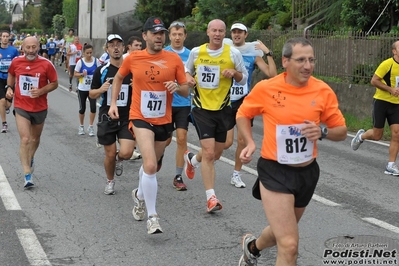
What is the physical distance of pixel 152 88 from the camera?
7.91 metres

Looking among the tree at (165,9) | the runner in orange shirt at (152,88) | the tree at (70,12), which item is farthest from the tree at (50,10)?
the runner in orange shirt at (152,88)

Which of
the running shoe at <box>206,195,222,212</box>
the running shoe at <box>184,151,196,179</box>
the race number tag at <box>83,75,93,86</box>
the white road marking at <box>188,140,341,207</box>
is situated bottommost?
the white road marking at <box>188,140,341,207</box>

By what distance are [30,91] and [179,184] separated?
7.50ft

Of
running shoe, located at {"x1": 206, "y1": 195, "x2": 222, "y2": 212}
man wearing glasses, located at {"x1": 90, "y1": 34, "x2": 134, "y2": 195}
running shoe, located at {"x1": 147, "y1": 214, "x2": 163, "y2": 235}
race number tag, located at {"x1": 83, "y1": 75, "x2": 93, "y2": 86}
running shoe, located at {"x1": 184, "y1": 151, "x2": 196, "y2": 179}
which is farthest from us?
race number tag, located at {"x1": 83, "y1": 75, "x2": 93, "y2": 86}

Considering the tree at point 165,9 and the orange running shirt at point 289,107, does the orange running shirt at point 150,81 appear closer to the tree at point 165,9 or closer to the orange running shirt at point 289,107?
the orange running shirt at point 289,107

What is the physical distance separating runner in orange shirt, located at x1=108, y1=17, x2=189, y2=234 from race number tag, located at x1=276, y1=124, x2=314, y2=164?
240 cm

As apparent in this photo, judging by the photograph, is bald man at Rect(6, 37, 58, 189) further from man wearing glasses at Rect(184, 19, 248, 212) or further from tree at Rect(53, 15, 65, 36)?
tree at Rect(53, 15, 65, 36)

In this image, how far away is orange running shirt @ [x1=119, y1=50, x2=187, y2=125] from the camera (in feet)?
25.8

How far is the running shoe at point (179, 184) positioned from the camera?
971 centimetres

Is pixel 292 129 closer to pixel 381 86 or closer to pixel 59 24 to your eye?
pixel 381 86

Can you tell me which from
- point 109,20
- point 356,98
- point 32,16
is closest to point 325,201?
point 356,98

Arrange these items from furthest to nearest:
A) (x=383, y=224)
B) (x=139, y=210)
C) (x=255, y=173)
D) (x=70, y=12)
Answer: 1. (x=70, y=12)
2. (x=255, y=173)
3. (x=139, y=210)
4. (x=383, y=224)

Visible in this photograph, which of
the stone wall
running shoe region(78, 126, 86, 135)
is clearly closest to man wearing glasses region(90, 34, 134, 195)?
running shoe region(78, 126, 86, 135)

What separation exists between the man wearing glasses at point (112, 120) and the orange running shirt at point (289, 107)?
3.87 m
